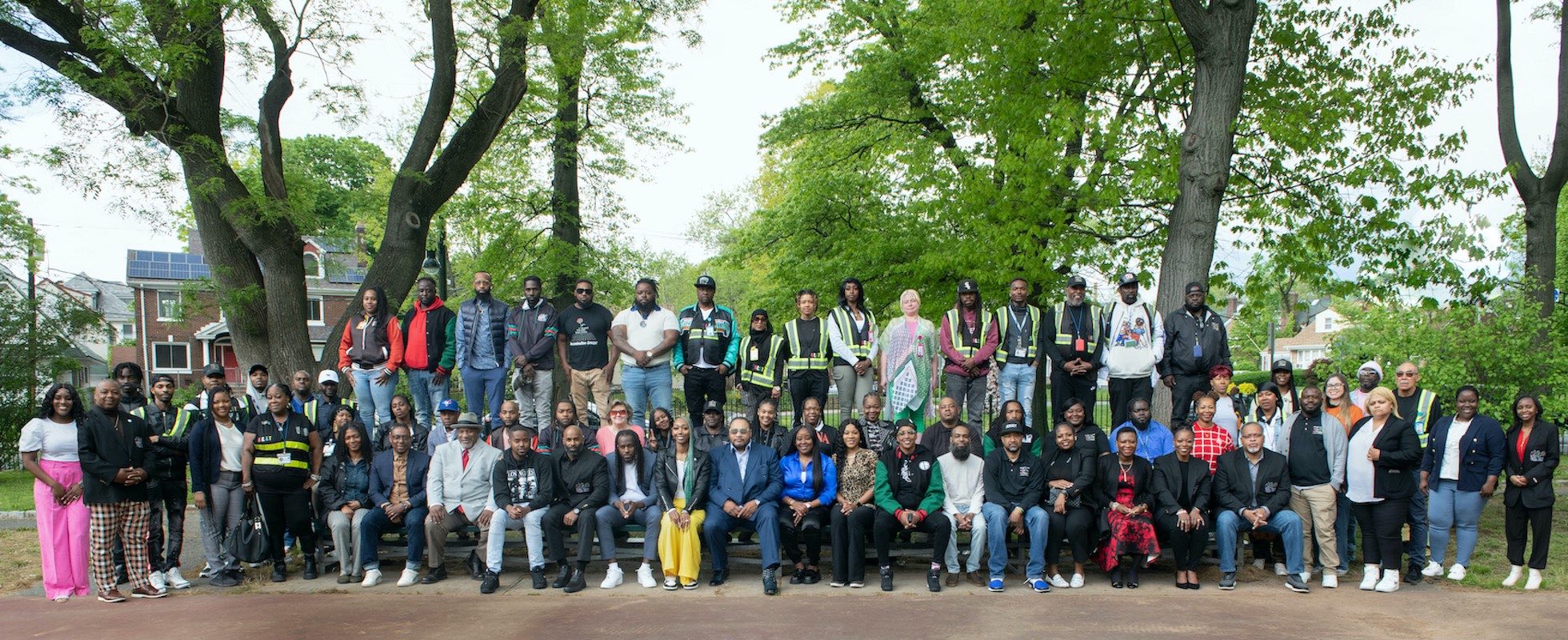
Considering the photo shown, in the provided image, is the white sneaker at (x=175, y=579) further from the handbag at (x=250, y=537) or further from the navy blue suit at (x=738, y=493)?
the navy blue suit at (x=738, y=493)

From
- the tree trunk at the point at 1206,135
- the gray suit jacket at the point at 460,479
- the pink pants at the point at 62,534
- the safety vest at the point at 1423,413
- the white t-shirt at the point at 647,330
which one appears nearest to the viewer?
the pink pants at the point at 62,534

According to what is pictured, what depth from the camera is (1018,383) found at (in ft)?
32.1

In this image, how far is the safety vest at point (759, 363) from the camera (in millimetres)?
9836

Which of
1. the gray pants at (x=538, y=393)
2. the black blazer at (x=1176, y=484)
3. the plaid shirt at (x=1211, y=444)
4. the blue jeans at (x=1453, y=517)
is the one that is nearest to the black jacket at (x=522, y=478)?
the gray pants at (x=538, y=393)

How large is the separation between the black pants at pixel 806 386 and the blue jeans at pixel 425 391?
359 cm

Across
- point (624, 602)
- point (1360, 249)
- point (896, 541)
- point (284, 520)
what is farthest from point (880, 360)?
point (1360, 249)

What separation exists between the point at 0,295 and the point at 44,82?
7702mm

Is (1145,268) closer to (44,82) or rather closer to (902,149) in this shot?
(902,149)

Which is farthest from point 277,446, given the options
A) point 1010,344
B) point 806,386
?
point 1010,344

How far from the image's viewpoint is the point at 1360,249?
1364 centimetres

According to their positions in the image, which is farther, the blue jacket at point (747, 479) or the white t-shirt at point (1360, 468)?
the blue jacket at point (747, 479)

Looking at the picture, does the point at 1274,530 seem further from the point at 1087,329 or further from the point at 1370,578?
the point at 1087,329

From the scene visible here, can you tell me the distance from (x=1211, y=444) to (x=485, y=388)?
23.1ft

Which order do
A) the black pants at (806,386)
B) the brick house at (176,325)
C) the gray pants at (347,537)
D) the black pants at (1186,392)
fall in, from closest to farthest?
the gray pants at (347,537) → the black pants at (1186,392) → the black pants at (806,386) → the brick house at (176,325)
